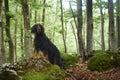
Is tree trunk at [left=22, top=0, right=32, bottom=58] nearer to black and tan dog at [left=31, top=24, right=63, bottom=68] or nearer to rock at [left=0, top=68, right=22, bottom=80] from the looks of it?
black and tan dog at [left=31, top=24, right=63, bottom=68]

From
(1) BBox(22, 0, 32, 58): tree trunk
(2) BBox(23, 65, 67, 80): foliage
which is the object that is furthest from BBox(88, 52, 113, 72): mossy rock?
(1) BBox(22, 0, 32, 58): tree trunk

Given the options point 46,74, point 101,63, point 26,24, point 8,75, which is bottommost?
point 101,63

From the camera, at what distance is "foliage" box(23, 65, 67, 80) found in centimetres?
669

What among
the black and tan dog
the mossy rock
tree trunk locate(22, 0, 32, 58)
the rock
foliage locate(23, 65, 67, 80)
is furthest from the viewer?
tree trunk locate(22, 0, 32, 58)

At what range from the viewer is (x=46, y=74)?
23.0 feet

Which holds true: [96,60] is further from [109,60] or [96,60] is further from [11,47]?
[11,47]

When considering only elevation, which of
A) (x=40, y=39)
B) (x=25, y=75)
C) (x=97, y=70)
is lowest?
(x=97, y=70)

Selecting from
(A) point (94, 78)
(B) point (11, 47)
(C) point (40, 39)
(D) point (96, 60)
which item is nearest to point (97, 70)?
(D) point (96, 60)

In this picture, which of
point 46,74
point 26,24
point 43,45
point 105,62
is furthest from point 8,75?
point 26,24

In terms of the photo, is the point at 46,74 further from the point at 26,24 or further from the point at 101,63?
the point at 26,24

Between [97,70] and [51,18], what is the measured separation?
2968cm

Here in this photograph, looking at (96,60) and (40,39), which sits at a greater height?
(40,39)

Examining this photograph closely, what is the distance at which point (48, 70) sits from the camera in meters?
7.25

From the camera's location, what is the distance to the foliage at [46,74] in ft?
21.9
